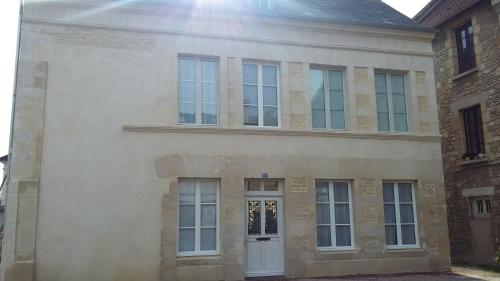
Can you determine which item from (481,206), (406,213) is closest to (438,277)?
(406,213)

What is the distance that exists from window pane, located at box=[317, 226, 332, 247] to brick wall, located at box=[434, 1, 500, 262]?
5.35 metres

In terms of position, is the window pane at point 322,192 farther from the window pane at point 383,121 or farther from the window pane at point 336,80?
the window pane at point 336,80

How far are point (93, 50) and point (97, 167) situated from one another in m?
2.66

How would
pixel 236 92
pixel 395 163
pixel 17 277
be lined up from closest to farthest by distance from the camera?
pixel 17 277 < pixel 236 92 < pixel 395 163

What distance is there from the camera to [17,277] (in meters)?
9.29

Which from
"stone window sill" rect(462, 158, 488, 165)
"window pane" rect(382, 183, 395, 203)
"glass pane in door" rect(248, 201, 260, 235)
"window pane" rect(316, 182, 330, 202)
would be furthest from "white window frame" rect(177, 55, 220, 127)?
"stone window sill" rect(462, 158, 488, 165)

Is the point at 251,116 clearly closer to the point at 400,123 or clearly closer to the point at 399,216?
the point at 400,123

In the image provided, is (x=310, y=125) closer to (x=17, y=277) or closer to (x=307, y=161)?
(x=307, y=161)

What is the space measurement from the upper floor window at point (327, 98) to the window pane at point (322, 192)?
57.9 inches

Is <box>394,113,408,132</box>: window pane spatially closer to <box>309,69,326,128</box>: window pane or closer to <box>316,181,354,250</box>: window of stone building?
<box>309,69,326,128</box>: window pane

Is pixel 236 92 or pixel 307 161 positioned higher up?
pixel 236 92

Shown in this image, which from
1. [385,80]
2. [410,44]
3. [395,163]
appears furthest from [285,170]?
[410,44]

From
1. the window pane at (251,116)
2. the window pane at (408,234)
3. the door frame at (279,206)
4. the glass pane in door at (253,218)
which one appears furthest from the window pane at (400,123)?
the glass pane in door at (253,218)

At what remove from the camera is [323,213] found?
11461 mm
